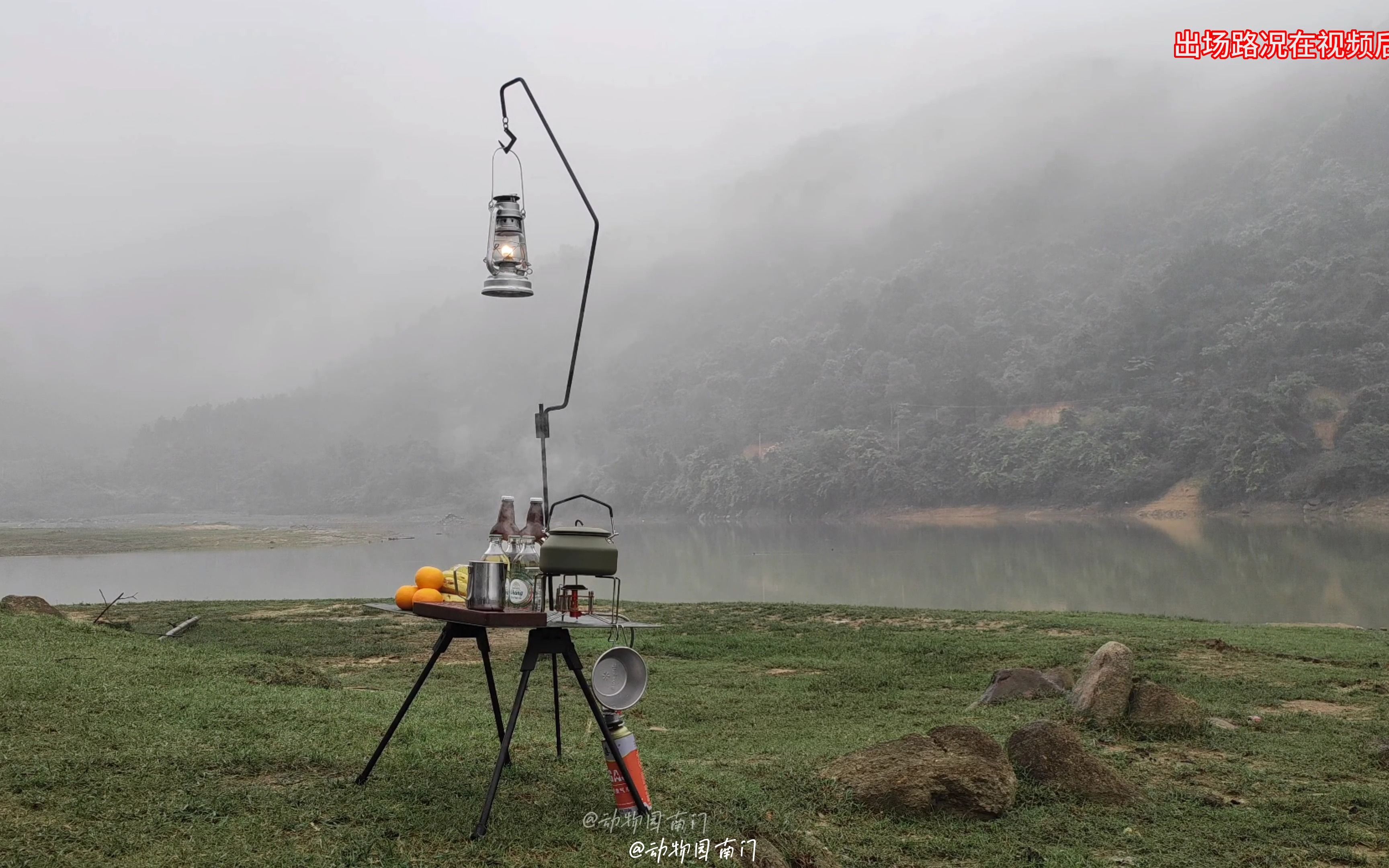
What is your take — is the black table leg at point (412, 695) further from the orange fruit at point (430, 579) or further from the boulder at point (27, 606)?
the boulder at point (27, 606)

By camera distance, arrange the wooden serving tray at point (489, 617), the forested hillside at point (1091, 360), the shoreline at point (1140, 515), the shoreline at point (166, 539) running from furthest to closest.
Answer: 1. the forested hillside at point (1091, 360)
2. the shoreline at point (166, 539)
3. the shoreline at point (1140, 515)
4. the wooden serving tray at point (489, 617)

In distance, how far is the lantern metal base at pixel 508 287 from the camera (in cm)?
537

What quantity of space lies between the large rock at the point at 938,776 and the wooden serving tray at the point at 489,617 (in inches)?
109

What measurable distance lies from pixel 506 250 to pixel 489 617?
2028 mm

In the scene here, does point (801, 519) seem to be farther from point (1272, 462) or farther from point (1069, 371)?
point (1272, 462)

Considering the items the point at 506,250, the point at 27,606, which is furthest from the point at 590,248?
the point at 27,606

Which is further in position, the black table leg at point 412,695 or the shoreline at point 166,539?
the shoreline at point 166,539

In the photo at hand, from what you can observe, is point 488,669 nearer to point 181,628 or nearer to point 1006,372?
point 181,628

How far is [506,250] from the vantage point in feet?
17.9

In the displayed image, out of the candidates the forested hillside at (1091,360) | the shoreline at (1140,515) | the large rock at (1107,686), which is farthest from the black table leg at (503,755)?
the forested hillside at (1091,360)

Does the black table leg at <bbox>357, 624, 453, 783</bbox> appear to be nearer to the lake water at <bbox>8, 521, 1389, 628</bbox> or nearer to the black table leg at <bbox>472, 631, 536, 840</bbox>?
the black table leg at <bbox>472, 631, 536, 840</bbox>

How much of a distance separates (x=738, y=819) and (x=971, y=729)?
2.00m

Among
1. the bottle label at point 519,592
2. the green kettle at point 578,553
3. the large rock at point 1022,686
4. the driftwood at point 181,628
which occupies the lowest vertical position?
the driftwood at point 181,628

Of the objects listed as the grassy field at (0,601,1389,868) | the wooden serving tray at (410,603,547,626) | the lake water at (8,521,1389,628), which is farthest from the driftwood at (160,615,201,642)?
the wooden serving tray at (410,603,547,626)
